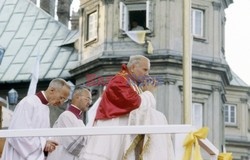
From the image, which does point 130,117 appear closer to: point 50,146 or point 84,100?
point 50,146

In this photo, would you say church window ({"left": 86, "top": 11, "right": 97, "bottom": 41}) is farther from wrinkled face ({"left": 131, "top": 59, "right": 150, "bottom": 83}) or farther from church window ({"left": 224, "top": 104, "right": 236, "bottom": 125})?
wrinkled face ({"left": 131, "top": 59, "right": 150, "bottom": 83})

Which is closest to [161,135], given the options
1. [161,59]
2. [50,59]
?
[161,59]

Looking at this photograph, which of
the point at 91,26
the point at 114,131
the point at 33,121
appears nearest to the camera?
the point at 114,131

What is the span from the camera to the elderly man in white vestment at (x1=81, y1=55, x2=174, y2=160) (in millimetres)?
10281

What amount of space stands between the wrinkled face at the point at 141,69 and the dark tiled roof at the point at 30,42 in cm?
3069

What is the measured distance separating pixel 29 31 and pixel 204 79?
967 centimetres

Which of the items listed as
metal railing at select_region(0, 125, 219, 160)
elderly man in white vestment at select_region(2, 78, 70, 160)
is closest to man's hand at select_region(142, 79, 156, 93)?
elderly man in white vestment at select_region(2, 78, 70, 160)

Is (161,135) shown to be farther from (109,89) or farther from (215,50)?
(215,50)

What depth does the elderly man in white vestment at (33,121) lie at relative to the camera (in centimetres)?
1033

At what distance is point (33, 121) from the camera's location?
35.4ft

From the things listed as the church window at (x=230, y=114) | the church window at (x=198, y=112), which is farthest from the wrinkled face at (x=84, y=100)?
the church window at (x=230, y=114)

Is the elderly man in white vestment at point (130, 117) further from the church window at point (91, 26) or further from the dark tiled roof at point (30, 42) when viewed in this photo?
the dark tiled roof at point (30, 42)

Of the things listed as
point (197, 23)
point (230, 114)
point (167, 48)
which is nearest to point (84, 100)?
point (167, 48)

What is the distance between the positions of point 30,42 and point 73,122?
33051 mm
